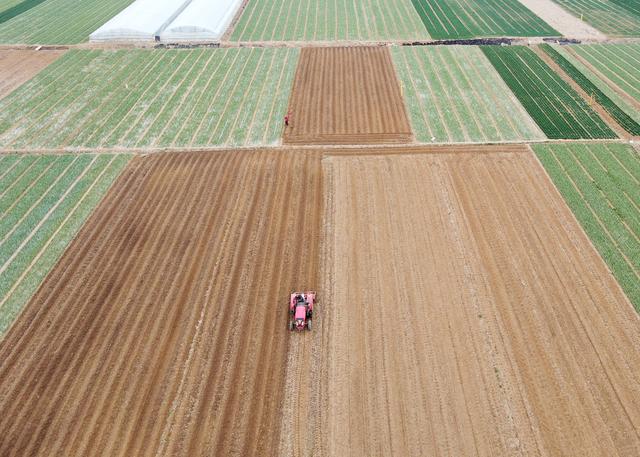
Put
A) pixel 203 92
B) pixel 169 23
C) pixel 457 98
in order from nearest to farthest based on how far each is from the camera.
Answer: pixel 457 98 → pixel 203 92 → pixel 169 23

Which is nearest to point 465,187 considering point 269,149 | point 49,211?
point 269,149

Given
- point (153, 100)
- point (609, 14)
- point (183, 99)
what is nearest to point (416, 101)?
point (183, 99)

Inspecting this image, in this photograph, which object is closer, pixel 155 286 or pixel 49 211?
pixel 155 286

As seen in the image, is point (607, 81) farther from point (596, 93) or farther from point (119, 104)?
point (119, 104)

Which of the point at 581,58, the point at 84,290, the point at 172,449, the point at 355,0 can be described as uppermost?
the point at 355,0

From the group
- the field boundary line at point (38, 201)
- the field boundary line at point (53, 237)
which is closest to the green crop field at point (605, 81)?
the field boundary line at point (53, 237)

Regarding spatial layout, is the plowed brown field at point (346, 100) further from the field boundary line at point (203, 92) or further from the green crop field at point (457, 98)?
the field boundary line at point (203, 92)

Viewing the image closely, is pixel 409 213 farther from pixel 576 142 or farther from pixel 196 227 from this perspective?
pixel 576 142
